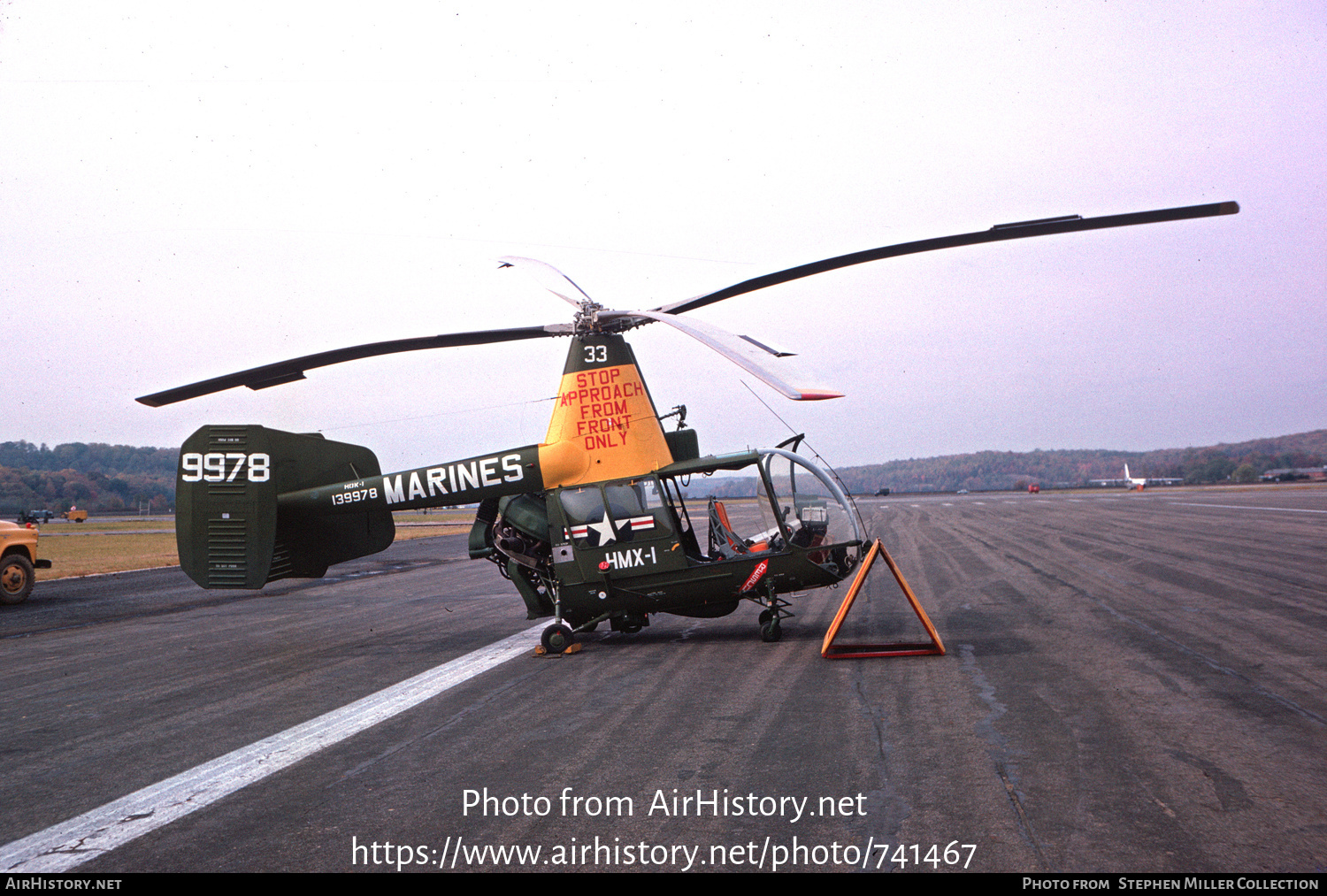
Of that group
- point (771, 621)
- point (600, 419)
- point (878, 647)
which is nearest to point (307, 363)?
point (600, 419)

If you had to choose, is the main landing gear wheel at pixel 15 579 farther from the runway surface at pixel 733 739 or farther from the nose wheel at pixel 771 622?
the nose wheel at pixel 771 622

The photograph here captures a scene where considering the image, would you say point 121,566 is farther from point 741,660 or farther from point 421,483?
point 741,660

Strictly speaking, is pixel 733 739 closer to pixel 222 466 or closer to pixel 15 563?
pixel 222 466

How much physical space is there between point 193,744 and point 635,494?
18.8 feet

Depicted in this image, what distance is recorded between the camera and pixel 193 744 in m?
7.20

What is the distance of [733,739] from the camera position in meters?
6.63

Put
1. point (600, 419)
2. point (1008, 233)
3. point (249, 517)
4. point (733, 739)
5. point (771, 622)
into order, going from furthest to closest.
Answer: point (600, 419) < point (249, 517) < point (771, 622) < point (1008, 233) < point (733, 739)

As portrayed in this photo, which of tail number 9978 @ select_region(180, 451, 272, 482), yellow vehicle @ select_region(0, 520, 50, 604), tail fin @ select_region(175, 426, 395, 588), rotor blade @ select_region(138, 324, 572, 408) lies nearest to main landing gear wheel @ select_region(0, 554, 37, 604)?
yellow vehicle @ select_region(0, 520, 50, 604)

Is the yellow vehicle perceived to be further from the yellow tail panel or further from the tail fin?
the yellow tail panel

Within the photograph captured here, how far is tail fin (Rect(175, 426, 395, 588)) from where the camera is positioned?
11.0 meters

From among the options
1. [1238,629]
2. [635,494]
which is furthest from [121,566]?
[1238,629]

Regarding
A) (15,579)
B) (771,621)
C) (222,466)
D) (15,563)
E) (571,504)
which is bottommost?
(771,621)

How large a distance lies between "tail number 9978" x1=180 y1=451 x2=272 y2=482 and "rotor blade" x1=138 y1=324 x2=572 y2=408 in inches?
43.3

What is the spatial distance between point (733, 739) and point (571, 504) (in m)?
5.06
